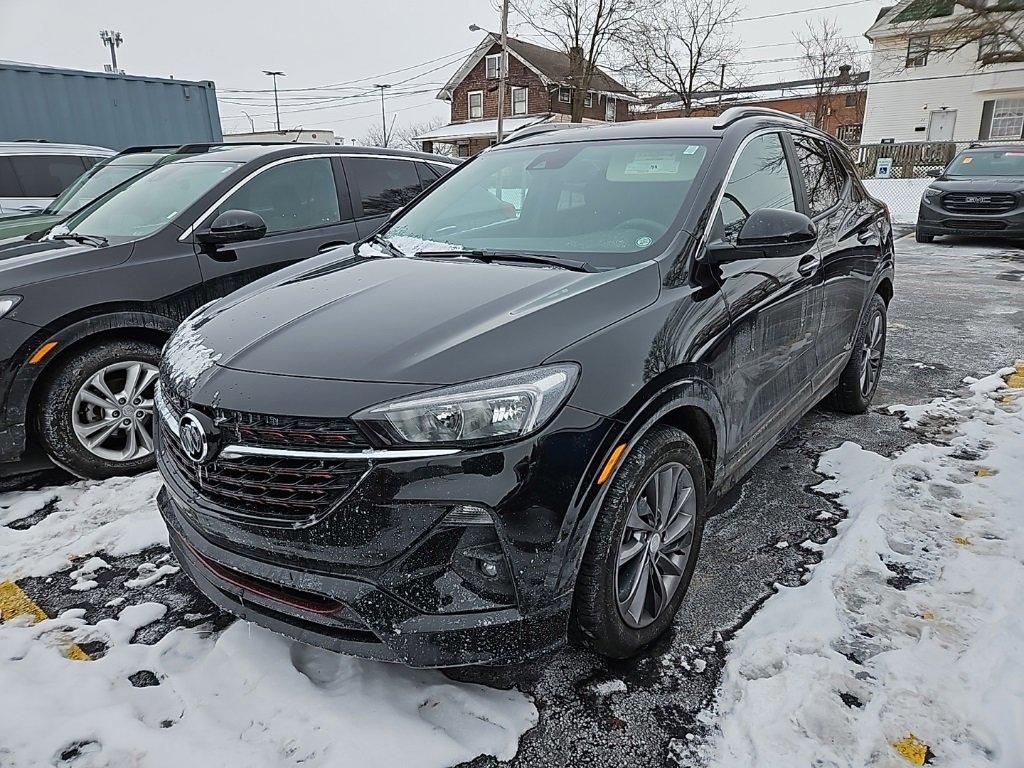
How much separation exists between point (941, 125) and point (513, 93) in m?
21.0

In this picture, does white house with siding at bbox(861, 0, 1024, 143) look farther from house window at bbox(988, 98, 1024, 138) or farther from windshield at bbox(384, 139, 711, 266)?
windshield at bbox(384, 139, 711, 266)

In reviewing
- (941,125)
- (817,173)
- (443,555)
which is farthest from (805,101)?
(443,555)

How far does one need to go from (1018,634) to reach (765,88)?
54822 millimetres

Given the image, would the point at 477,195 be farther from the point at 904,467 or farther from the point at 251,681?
the point at 904,467

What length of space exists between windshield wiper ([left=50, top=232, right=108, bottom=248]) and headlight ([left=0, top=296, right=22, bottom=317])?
1.99 ft

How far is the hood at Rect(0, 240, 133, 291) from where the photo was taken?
11.1 ft

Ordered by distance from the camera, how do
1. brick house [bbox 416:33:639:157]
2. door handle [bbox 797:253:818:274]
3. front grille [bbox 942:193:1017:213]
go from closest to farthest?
door handle [bbox 797:253:818:274] → front grille [bbox 942:193:1017:213] → brick house [bbox 416:33:639:157]

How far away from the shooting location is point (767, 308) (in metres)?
2.83

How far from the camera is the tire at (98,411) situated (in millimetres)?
3428

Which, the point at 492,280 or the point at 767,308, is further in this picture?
the point at 767,308

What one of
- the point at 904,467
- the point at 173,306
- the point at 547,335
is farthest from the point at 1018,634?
the point at 173,306

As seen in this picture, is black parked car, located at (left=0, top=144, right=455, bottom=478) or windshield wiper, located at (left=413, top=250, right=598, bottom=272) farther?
black parked car, located at (left=0, top=144, right=455, bottom=478)

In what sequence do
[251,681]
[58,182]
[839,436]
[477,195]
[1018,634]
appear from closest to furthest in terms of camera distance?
1. [251,681]
2. [1018,634]
3. [477,195]
4. [839,436]
5. [58,182]

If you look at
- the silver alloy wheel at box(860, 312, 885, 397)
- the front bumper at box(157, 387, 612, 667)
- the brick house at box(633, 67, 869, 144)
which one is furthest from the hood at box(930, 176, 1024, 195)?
the brick house at box(633, 67, 869, 144)
